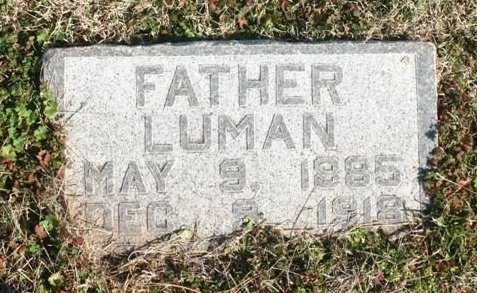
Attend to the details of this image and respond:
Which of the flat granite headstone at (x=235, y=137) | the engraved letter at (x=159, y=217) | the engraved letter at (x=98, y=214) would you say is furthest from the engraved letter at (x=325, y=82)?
the engraved letter at (x=98, y=214)

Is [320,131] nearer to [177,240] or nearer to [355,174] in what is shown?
[355,174]

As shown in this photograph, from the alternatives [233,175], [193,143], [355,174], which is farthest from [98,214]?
[355,174]

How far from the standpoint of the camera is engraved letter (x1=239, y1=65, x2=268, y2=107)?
3668mm

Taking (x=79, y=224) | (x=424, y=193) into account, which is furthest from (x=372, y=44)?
(x=79, y=224)

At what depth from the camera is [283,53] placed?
12.1 feet

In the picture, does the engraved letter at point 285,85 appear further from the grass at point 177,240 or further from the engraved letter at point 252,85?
the grass at point 177,240

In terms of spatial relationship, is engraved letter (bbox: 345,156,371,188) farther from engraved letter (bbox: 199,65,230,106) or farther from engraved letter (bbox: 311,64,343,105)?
engraved letter (bbox: 199,65,230,106)

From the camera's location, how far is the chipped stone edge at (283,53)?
3682 mm

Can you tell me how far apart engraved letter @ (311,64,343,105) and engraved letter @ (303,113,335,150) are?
9cm

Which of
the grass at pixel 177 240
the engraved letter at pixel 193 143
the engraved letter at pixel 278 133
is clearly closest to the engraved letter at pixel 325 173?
Answer: the engraved letter at pixel 278 133

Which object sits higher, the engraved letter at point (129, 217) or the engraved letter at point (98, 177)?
the engraved letter at point (98, 177)

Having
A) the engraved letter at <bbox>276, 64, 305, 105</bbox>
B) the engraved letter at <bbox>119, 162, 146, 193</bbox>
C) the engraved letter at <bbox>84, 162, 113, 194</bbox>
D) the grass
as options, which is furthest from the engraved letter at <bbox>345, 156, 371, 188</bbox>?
the engraved letter at <bbox>84, 162, 113, 194</bbox>

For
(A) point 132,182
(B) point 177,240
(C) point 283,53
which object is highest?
(C) point 283,53

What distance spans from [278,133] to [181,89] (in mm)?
552
